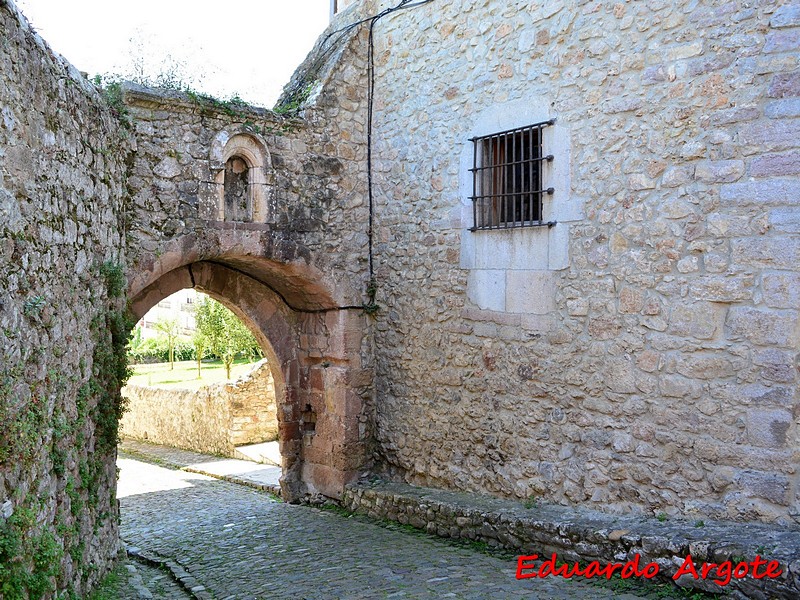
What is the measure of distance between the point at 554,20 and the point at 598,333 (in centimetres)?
252

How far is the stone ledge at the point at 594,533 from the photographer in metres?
4.92

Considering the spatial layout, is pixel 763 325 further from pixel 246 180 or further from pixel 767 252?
pixel 246 180

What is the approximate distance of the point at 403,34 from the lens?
816 centimetres

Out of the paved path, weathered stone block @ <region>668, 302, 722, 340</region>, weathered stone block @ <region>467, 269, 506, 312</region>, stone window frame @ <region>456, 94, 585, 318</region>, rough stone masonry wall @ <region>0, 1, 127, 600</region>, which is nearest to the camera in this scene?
rough stone masonry wall @ <region>0, 1, 127, 600</region>

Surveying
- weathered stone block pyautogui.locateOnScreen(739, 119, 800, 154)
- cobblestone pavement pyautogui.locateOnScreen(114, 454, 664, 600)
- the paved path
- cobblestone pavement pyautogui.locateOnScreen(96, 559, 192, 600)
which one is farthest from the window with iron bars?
the paved path

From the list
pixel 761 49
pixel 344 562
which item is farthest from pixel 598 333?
pixel 344 562

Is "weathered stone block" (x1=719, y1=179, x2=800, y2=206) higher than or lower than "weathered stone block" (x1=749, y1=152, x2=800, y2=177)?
lower

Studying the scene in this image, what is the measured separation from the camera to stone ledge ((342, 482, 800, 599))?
16.1 feet

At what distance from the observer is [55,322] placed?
4.52 metres

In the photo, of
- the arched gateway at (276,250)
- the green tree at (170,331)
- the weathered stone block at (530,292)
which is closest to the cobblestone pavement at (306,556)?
the arched gateway at (276,250)

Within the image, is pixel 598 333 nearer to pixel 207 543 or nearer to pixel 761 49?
pixel 761 49

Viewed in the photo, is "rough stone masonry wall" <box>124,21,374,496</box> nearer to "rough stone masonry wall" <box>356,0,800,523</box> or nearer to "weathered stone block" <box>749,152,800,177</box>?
"rough stone masonry wall" <box>356,0,800,523</box>

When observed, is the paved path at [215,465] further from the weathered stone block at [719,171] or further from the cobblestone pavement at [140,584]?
the weathered stone block at [719,171]

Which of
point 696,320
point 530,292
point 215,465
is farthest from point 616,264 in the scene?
point 215,465
